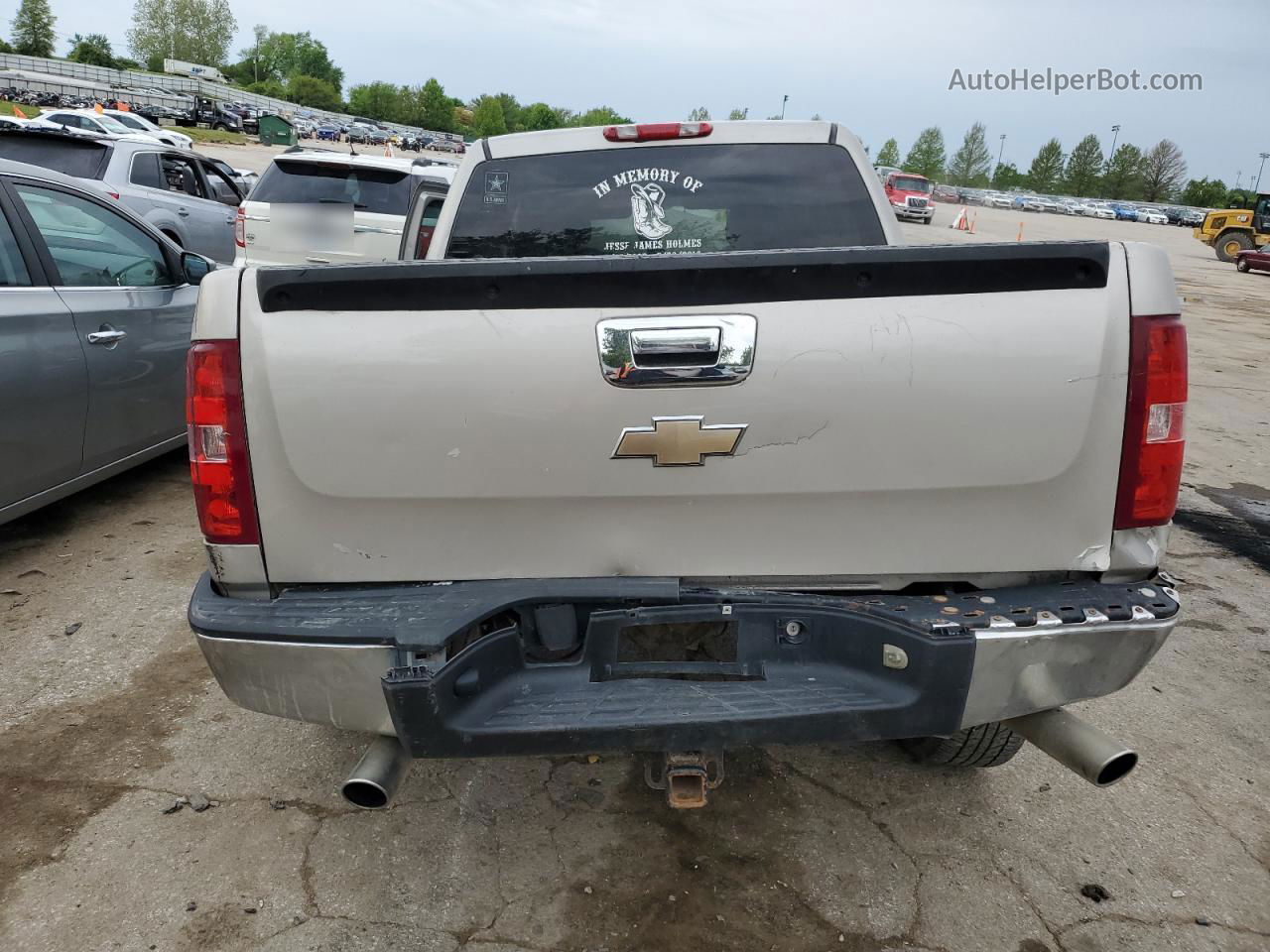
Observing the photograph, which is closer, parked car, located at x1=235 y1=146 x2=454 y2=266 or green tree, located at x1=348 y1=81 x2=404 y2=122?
parked car, located at x1=235 y1=146 x2=454 y2=266

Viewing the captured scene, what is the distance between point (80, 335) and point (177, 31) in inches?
6254

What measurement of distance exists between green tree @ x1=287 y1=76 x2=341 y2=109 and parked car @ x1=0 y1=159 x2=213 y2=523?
138 meters

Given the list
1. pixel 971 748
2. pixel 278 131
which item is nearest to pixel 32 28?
pixel 278 131

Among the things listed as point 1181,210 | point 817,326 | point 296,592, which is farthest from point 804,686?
point 1181,210

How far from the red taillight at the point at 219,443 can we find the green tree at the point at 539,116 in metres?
139

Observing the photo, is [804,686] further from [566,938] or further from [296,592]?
[296,592]

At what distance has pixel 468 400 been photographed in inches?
83.9

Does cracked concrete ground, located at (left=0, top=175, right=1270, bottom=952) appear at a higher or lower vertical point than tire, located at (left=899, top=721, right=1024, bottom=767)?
lower

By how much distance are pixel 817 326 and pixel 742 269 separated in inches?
8.5

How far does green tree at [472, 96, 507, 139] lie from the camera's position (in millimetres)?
133250

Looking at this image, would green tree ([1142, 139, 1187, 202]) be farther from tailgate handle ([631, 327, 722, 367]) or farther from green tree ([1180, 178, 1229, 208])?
tailgate handle ([631, 327, 722, 367])

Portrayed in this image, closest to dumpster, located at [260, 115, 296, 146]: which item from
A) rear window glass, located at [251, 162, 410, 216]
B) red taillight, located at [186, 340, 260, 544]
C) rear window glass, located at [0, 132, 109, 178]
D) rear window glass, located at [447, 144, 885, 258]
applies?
rear window glass, located at [0, 132, 109, 178]

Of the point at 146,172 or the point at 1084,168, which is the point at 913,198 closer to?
the point at 146,172

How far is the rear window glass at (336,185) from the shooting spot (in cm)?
865
